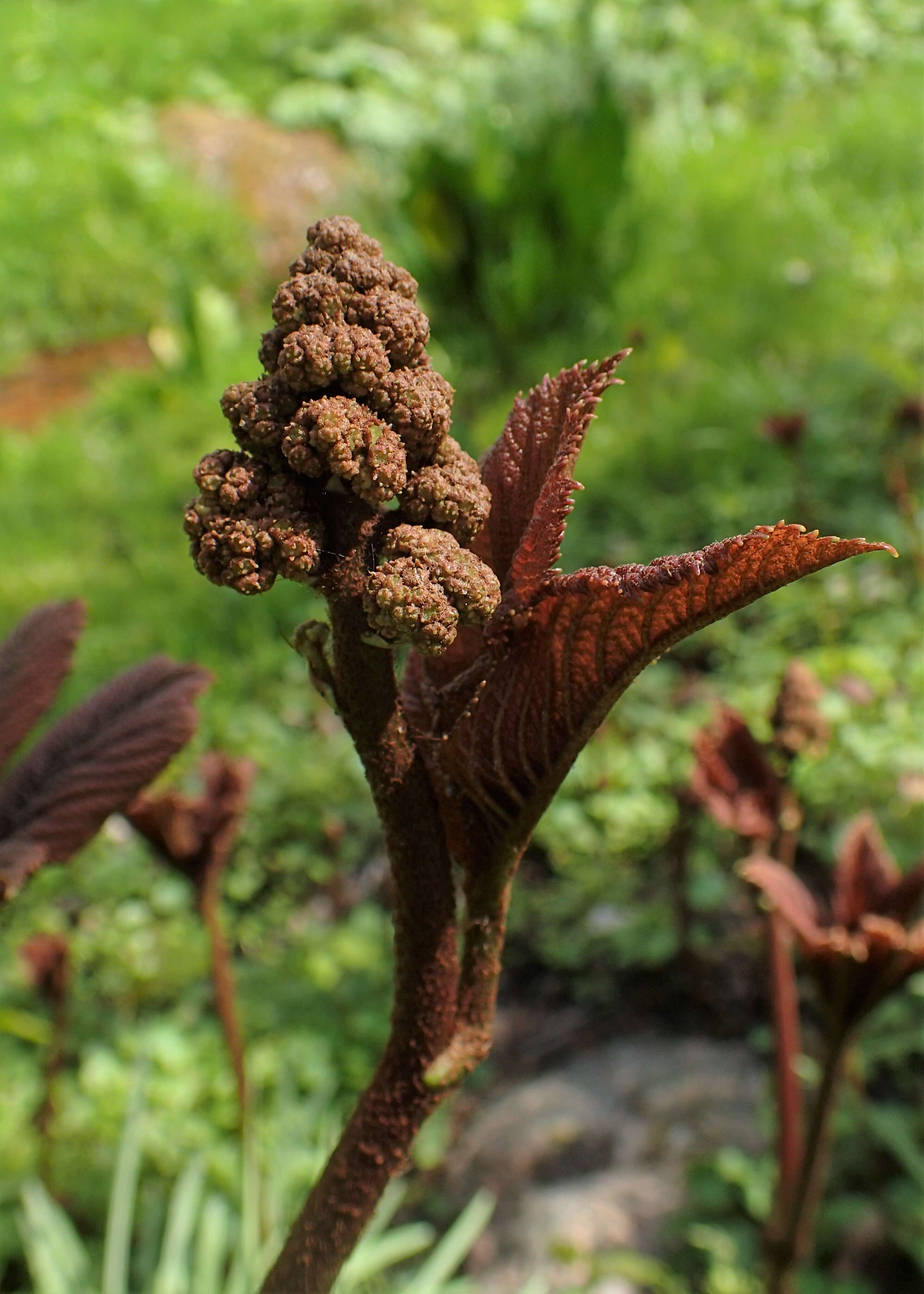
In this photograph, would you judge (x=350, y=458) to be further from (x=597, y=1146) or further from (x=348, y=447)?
(x=597, y=1146)

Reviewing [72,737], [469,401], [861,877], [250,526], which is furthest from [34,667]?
[469,401]

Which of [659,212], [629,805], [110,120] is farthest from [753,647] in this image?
[110,120]

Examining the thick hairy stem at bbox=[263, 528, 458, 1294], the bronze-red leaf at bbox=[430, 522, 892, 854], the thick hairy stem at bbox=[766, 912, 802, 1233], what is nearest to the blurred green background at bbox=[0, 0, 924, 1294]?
the thick hairy stem at bbox=[766, 912, 802, 1233]

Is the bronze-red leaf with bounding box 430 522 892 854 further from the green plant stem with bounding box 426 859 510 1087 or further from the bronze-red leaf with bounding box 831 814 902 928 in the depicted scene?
the bronze-red leaf with bounding box 831 814 902 928

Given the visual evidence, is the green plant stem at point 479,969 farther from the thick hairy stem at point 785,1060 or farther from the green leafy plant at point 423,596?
the thick hairy stem at point 785,1060

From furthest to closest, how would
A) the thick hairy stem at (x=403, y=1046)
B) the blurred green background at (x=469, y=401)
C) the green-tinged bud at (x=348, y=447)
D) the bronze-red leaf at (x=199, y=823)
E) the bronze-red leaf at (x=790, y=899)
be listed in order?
the blurred green background at (x=469, y=401) < the bronze-red leaf at (x=199, y=823) < the bronze-red leaf at (x=790, y=899) < the thick hairy stem at (x=403, y=1046) < the green-tinged bud at (x=348, y=447)

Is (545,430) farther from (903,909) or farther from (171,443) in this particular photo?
(171,443)

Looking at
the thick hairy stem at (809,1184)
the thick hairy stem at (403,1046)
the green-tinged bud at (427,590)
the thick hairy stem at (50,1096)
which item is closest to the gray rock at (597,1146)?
the thick hairy stem at (809,1184)
